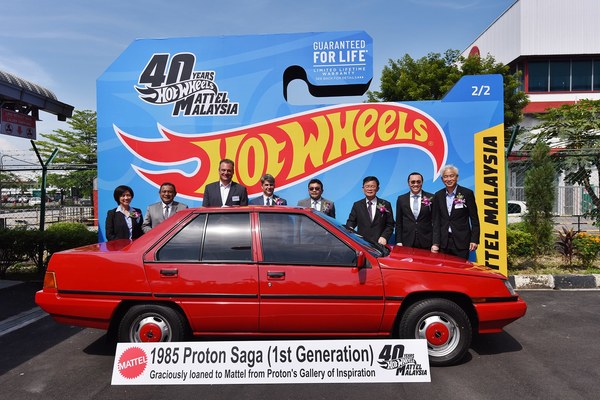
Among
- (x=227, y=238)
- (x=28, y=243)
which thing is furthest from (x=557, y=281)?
(x=28, y=243)

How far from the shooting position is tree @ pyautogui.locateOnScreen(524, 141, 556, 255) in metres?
7.62

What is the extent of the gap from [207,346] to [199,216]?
1172 mm

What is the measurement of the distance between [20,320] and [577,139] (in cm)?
1118

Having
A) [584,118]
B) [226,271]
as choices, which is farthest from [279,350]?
[584,118]

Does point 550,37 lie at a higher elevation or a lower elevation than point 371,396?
→ higher

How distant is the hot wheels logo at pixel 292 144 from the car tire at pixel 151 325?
3.37m

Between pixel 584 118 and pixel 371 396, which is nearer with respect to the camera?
pixel 371 396

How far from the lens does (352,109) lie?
6.73 metres

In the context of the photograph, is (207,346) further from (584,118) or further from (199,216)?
(584,118)

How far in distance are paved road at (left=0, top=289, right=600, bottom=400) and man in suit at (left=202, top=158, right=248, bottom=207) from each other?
2.05 metres

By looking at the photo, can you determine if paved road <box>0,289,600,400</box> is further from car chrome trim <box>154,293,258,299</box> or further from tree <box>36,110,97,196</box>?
tree <box>36,110,97,196</box>

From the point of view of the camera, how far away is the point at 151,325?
373 cm

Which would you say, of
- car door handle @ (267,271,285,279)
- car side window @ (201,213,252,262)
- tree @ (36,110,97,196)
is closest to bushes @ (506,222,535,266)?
car door handle @ (267,271,285,279)

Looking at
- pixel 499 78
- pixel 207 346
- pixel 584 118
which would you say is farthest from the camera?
pixel 584 118
